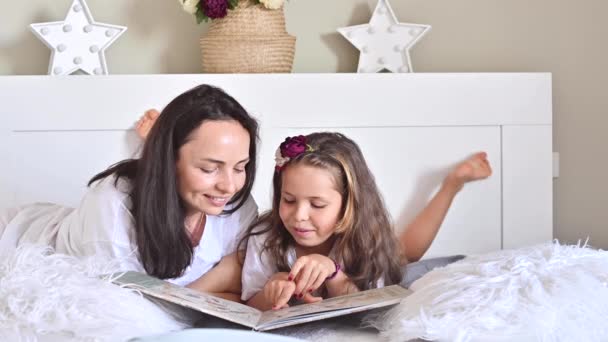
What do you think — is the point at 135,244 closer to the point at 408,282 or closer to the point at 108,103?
the point at 408,282

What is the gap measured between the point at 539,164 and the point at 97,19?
1.42m

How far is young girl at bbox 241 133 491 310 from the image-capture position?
5.08 feet

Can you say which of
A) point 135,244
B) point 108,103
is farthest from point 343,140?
point 108,103

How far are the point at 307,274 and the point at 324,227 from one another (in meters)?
0.15

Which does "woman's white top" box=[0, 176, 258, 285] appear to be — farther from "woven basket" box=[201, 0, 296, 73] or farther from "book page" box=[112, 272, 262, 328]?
"woven basket" box=[201, 0, 296, 73]

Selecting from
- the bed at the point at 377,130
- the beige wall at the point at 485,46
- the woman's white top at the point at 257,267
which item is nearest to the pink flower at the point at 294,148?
the woman's white top at the point at 257,267

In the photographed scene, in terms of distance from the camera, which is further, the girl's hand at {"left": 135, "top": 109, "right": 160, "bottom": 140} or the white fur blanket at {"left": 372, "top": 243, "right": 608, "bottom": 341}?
the girl's hand at {"left": 135, "top": 109, "right": 160, "bottom": 140}

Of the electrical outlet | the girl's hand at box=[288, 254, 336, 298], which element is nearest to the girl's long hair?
the girl's hand at box=[288, 254, 336, 298]

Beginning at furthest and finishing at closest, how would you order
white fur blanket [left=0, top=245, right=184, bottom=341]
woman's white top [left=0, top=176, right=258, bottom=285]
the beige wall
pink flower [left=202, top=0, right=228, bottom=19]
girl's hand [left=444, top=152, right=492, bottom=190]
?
the beige wall
girl's hand [left=444, top=152, right=492, bottom=190]
pink flower [left=202, top=0, right=228, bottom=19]
woman's white top [left=0, top=176, right=258, bottom=285]
white fur blanket [left=0, top=245, right=184, bottom=341]

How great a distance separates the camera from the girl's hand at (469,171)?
232 cm

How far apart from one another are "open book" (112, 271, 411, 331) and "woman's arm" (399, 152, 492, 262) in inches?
33.9

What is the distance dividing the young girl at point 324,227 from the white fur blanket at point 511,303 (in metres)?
0.24

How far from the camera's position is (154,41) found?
2473 millimetres

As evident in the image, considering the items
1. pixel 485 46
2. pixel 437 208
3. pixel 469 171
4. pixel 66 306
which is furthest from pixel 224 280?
pixel 485 46
